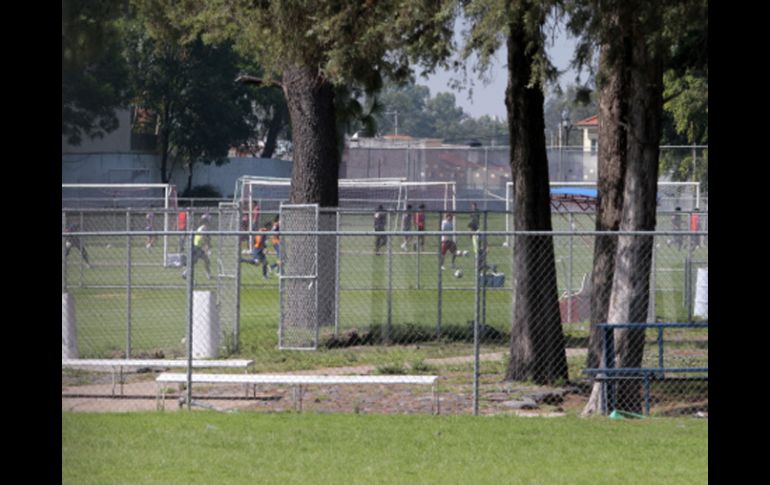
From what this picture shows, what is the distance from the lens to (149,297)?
25.4 meters

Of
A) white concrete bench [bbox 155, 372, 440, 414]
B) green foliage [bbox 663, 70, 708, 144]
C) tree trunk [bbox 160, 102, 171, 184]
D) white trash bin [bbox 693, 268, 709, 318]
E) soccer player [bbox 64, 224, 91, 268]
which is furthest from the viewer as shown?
green foliage [bbox 663, 70, 708, 144]

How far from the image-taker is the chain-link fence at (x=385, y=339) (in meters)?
12.8

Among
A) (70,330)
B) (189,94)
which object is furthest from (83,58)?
(189,94)

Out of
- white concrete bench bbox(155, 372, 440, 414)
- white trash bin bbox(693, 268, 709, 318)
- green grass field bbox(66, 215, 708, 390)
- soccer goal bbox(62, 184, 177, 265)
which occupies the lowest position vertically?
green grass field bbox(66, 215, 708, 390)

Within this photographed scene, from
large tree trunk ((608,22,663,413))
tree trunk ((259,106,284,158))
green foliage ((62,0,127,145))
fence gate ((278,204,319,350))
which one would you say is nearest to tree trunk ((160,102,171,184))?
fence gate ((278,204,319,350))

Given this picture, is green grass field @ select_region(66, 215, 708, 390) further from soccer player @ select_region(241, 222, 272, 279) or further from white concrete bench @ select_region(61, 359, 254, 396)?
white concrete bench @ select_region(61, 359, 254, 396)

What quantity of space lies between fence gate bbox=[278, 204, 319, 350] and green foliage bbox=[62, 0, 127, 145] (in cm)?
1390

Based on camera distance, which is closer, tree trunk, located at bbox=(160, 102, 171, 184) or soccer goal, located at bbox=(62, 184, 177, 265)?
tree trunk, located at bbox=(160, 102, 171, 184)

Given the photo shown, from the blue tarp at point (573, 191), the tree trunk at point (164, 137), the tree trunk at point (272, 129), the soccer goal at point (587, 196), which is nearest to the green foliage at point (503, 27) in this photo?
the tree trunk at point (164, 137)

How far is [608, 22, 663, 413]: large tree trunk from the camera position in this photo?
39.4ft

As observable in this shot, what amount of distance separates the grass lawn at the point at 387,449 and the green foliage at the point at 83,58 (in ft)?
15.1

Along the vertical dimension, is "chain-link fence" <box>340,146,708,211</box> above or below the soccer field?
above
